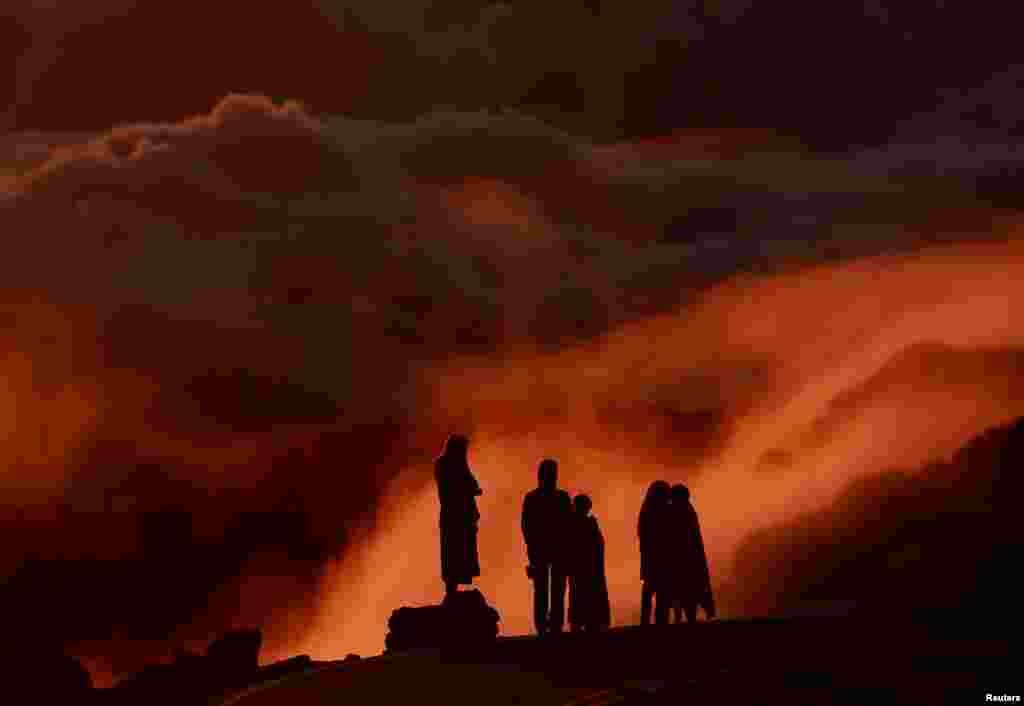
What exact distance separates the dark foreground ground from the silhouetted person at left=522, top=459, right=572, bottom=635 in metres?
2.04

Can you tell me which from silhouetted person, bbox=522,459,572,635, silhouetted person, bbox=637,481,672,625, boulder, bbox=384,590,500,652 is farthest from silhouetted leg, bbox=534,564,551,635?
silhouetted person, bbox=637,481,672,625

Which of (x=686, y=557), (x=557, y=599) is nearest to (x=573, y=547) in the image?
(x=557, y=599)

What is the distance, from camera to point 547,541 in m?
37.4

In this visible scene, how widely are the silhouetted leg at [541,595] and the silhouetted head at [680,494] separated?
242 cm

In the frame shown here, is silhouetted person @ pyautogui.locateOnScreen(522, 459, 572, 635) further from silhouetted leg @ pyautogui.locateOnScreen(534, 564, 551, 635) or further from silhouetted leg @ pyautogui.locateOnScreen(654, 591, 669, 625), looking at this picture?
silhouetted leg @ pyautogui.locateOnScreen(654, 591, 669, 625)

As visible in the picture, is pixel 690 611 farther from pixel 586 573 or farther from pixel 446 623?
pixel 446 623

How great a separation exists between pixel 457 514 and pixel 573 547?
1792 mm

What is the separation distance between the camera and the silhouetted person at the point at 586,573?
127 feet

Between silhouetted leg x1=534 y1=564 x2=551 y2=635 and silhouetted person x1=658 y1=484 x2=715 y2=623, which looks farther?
silhouetted person x1=658 y1=484 x2=715 y2=623

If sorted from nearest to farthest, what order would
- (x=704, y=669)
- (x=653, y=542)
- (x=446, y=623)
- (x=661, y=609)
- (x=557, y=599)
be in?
(x=704, y=669), (x=446, y=623), (x=557, y=599), (x=653, y=542), (x=661, y=609)

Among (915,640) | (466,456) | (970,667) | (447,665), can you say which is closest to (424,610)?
(466,456)

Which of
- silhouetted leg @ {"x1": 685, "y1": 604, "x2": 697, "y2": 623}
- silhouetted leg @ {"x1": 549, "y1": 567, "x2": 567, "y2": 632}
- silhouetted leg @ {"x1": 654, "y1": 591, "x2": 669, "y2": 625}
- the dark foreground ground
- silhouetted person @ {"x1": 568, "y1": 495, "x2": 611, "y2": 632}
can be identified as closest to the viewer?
the dark foreground ground

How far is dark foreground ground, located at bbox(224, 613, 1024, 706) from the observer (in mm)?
26594

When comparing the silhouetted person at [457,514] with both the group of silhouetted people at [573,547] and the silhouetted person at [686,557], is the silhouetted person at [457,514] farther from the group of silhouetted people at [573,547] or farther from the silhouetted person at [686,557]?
the silhouetted person at [686,557]
